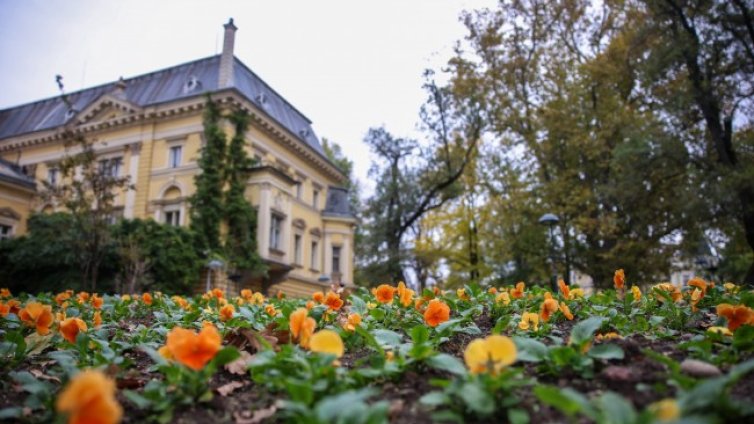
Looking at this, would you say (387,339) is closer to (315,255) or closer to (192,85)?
(192,85)

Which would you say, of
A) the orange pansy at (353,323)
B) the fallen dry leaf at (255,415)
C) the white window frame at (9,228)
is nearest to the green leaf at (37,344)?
the fallen dry leaf at (255,415)

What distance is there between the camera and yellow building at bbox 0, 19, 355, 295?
2536 centimetres

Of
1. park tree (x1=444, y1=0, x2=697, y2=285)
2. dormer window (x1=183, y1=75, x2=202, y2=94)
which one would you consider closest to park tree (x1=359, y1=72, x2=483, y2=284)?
park tree (x1=444, y1=0, x2=697, y2=285)

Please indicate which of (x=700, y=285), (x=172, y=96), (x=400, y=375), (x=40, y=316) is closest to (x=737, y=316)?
(x=700, y=285)

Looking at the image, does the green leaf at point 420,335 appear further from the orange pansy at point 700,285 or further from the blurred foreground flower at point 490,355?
the orange pansy at point 700,285

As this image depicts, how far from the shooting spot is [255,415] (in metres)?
1.75

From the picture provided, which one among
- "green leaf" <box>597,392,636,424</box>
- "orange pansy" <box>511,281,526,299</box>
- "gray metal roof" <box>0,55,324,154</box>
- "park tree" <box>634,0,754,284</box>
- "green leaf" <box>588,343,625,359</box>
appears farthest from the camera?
"gray metal roof" <box>0,55,324,154</box>

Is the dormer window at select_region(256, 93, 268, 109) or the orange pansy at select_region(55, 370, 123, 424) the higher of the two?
the dormer window at select_region(256, 93, 268, 109)

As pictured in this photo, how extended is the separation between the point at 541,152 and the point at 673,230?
5783mm

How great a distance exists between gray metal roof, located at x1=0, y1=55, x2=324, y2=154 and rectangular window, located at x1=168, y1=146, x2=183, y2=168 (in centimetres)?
272

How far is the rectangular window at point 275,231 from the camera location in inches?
1041

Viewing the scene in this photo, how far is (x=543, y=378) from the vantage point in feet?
6.36

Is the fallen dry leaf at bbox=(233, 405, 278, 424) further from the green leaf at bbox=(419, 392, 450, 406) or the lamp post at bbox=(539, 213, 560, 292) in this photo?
the lamp post at bbox=(539, 213, 560, 292)

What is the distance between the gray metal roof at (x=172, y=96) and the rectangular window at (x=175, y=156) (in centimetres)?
272
